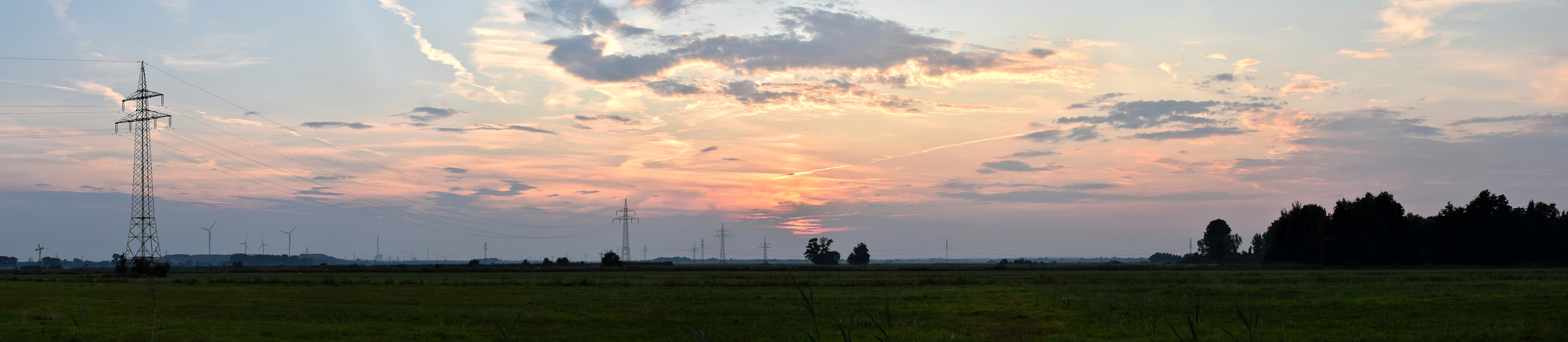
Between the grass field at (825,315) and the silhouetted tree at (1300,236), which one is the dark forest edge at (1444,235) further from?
the grass field at (825,315)

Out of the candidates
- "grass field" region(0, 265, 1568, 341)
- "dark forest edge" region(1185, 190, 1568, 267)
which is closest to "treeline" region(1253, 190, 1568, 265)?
"dark forest edge" region(1185, 190, 1568, 267)

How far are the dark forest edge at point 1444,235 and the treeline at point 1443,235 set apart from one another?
0.35 ft

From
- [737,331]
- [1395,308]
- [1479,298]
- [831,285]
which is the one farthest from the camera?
[831,285]

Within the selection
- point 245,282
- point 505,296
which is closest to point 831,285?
point 505,296

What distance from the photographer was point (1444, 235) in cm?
13200

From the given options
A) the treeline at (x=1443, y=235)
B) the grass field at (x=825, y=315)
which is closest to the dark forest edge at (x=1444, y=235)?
the treeline at (x=1443, y=235)

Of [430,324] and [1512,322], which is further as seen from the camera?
[430,324]

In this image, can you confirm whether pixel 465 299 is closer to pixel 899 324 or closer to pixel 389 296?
pixel 389 296

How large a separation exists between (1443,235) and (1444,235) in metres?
0.28

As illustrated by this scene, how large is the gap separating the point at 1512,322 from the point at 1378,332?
4984 millimetres

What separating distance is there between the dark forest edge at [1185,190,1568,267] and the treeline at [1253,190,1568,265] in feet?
0.35

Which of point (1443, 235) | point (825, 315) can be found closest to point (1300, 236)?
point (1443, 235)

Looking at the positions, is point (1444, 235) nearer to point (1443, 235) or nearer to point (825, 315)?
point (1443, 235)

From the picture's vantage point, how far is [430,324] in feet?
106
